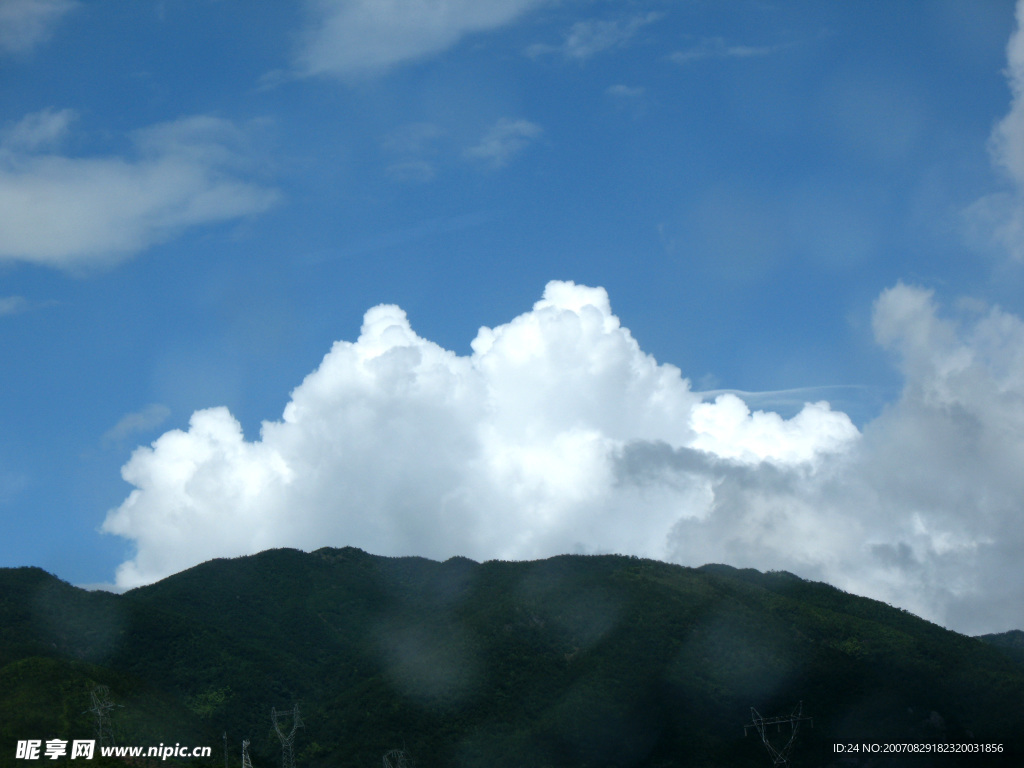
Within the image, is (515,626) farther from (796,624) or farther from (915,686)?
(915,686)

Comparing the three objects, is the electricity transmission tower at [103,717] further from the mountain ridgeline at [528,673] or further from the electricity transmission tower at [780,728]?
the electricity transmission tower at [780,728]

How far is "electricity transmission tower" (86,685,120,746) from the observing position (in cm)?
8225

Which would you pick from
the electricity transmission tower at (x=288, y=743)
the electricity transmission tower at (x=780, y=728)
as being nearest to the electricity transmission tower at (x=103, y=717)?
the electricity transmission tower at (x=288, y=743)

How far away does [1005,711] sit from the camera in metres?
97.2

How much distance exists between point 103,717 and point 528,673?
2036 inches

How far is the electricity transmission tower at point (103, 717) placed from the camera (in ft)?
270

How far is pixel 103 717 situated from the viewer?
84562mm

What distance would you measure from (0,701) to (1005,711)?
113 m

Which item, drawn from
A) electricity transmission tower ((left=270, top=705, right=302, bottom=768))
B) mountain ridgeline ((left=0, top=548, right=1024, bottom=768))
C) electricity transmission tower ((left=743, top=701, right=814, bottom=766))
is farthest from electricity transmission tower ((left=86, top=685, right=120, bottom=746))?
electricity transmission tower ((left=743, top=701, right=814, bottom=766))

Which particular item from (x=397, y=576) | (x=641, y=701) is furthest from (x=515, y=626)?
(x=397, y=576)

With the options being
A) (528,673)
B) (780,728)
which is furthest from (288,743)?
(780,728)

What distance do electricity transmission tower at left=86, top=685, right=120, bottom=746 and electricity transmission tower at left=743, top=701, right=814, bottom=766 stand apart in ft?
223

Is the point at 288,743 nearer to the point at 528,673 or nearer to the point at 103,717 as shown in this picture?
the point at 103,717

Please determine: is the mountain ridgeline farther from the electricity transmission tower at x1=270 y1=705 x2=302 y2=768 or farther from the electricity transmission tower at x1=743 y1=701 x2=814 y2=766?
the electricity transmission tower at x1=270 y1=705 x2=302 y2=768
